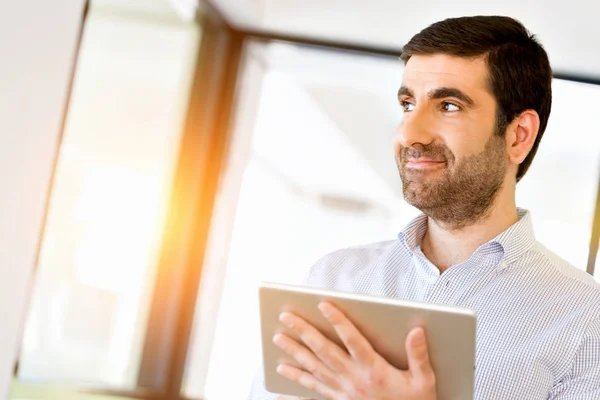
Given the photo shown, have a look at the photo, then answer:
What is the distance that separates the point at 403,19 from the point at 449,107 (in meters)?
2.35

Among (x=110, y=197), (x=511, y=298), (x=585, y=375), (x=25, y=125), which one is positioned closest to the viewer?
(x=585, y=375)

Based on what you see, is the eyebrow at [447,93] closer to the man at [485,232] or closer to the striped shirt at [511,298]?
the man at [485,232]

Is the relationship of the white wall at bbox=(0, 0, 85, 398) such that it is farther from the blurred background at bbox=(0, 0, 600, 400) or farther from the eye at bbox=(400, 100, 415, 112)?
the eye at bbox=(400, 100, 415, 112)

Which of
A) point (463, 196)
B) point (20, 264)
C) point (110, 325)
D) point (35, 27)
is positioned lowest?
point (110, 325)

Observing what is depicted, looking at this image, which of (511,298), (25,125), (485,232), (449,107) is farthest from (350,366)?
(25,125)

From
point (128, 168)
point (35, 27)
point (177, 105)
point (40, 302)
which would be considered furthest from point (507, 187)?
point (177, 105)

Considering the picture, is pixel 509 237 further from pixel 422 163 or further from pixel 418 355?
pixel 418 355

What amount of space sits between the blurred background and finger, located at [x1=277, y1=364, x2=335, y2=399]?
1.37 meters

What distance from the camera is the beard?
1.69 m

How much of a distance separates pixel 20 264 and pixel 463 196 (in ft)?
5.31

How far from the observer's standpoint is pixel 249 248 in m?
7.01

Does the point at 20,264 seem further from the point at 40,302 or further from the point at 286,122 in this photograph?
the point at 286,122

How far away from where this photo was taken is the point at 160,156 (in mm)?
4016

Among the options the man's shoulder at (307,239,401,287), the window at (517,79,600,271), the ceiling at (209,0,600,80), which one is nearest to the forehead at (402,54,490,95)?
the man's shoulder at (307,239,401,287)
